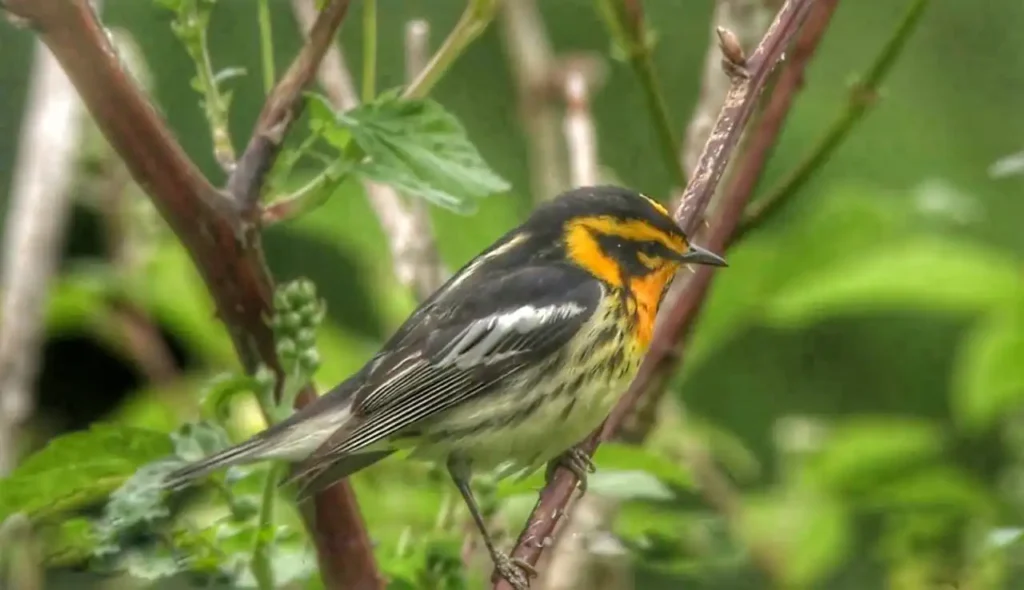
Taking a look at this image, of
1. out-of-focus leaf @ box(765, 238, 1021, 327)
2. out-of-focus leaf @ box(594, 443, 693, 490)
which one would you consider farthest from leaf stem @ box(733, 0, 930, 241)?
out-of-focus leaf @ box(765, 238, 1021, 327)

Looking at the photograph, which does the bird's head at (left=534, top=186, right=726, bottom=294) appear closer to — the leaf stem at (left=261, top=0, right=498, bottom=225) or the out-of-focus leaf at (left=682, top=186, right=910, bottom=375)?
the out-of-focus leaf at (left=682, top=186, right=910, bottom=375)

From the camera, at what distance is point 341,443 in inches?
64.3

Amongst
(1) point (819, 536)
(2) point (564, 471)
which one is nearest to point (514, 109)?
(1) point (819, 536)

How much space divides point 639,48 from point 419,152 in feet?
1.38

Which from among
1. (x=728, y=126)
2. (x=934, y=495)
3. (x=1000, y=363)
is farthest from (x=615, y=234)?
(x=934, y=495)

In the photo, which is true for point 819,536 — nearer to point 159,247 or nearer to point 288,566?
point 288,566

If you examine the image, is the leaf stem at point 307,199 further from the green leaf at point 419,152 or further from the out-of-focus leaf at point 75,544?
the out-of-focus leaf at point 75,544

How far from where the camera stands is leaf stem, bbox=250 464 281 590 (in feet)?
4.24

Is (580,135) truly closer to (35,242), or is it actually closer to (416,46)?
(416,46)

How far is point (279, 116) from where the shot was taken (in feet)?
4.22

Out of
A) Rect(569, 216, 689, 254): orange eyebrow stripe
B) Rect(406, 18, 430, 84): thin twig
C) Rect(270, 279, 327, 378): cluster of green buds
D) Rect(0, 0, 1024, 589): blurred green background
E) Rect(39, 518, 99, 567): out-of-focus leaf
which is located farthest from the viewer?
Rect(0, 0, 1024, 589): blurred green background

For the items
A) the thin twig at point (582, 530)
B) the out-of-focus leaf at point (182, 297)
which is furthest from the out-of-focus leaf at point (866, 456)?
the out-of-focus leaf at point (182, 297)

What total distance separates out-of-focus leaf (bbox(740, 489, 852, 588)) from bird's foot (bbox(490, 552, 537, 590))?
771 millimetres

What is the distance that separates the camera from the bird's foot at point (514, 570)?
→ 1.43 metres
